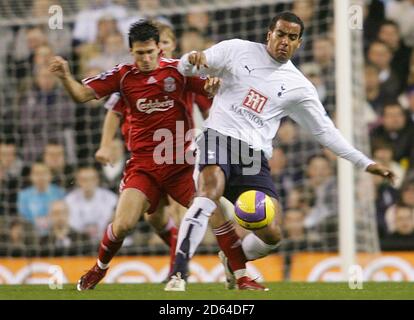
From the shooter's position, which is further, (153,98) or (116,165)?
(116,165)

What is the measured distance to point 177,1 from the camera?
41.9 ft

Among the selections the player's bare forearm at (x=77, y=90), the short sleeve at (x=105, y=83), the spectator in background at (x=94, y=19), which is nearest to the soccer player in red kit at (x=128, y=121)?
the short sleeve at (x=105, y=83)

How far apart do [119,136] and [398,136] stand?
10.5 ft

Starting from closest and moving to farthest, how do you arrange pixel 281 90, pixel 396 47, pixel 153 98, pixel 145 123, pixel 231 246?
pixel 281 90, pixel 231 246, pixel 153 98, pixel 145 123, pixel 396 47

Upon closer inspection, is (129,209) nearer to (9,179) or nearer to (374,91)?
(9,179)

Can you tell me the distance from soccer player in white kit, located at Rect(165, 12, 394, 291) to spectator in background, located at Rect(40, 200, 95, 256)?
14.3 ft

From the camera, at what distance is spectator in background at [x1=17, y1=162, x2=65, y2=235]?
491 inches

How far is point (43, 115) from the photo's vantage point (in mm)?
12922

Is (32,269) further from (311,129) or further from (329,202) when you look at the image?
(311,129)

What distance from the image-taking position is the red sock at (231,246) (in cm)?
809

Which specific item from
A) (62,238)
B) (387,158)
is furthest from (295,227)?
(62,238)

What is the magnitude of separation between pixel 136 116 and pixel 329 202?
13.9ft

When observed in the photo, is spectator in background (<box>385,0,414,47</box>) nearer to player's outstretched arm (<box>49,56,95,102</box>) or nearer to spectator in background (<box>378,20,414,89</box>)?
spectator in background (<box>378,20,414,89</box>)

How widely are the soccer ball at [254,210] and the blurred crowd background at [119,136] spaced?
A: 4126 mm
